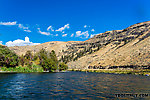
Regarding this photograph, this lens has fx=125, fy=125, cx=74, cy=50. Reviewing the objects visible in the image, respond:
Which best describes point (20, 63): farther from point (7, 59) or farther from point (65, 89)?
point (65, 89)

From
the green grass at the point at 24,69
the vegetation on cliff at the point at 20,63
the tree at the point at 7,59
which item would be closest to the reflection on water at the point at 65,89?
the green grass at the point at 24,69

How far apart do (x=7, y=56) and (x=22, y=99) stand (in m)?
89.8

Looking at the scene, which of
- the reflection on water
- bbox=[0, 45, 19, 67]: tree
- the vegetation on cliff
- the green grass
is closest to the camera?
the reflection on water

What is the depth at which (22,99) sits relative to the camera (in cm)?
1673

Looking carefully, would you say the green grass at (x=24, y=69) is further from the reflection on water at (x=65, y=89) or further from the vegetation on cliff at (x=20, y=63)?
the reflection on water at (x=65, y=89)

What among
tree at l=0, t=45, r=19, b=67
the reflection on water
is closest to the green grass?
tree at l=0, t=45, r=19, b=67

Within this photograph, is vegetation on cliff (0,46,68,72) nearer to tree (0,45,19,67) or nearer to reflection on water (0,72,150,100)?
tree (0,45,19,67)

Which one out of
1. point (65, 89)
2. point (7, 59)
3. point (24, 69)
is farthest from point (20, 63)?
point (65, 89)

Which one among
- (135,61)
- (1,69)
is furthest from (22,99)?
(135,61)

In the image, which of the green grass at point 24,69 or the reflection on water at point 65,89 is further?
the green grass at point 24,69

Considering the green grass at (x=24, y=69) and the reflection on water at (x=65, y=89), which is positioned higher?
the green grass at (x=24, y=69)

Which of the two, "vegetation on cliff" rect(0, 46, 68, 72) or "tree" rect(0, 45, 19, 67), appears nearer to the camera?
"tree" rect(0, 45, 19, 67)

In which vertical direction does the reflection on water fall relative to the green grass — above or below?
below

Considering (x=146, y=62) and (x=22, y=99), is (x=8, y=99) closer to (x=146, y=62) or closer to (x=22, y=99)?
(x=22, y=99)
